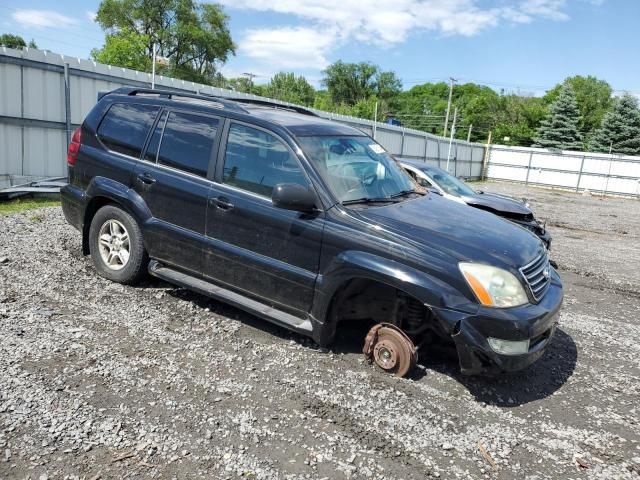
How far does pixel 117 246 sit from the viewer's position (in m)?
5.17

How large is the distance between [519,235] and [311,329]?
193 centimetres

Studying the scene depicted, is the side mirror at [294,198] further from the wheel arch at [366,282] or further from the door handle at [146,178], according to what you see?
the door handle at [146,178]

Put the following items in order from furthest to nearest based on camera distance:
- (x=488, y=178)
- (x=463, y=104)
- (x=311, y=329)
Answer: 1. (x=463, y=104)
2. (x=488, y=178)
3. (x=311, y=329)

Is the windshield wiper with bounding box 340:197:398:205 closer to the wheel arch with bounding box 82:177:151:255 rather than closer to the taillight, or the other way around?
the wheel arch with bounding box 82:177:151:255

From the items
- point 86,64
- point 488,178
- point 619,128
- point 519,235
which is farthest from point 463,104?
point 519,235

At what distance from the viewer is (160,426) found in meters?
3.02

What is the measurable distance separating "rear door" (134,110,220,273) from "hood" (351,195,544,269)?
1541 millimetres

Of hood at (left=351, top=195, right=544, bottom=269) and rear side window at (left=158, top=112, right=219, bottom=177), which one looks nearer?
hood at (left=351, top=195, right=544, bottom=269)

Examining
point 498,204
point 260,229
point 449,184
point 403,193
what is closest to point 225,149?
point 260,229

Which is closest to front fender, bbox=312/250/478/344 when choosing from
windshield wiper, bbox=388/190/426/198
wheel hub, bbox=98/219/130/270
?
windshield wiper, bbox=388/190/426/198

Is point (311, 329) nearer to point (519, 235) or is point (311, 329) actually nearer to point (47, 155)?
point (519, 235)

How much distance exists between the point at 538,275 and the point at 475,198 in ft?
16.4

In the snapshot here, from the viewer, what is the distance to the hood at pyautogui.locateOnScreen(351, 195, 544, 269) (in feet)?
11.8

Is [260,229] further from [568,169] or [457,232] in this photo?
[568,169]
